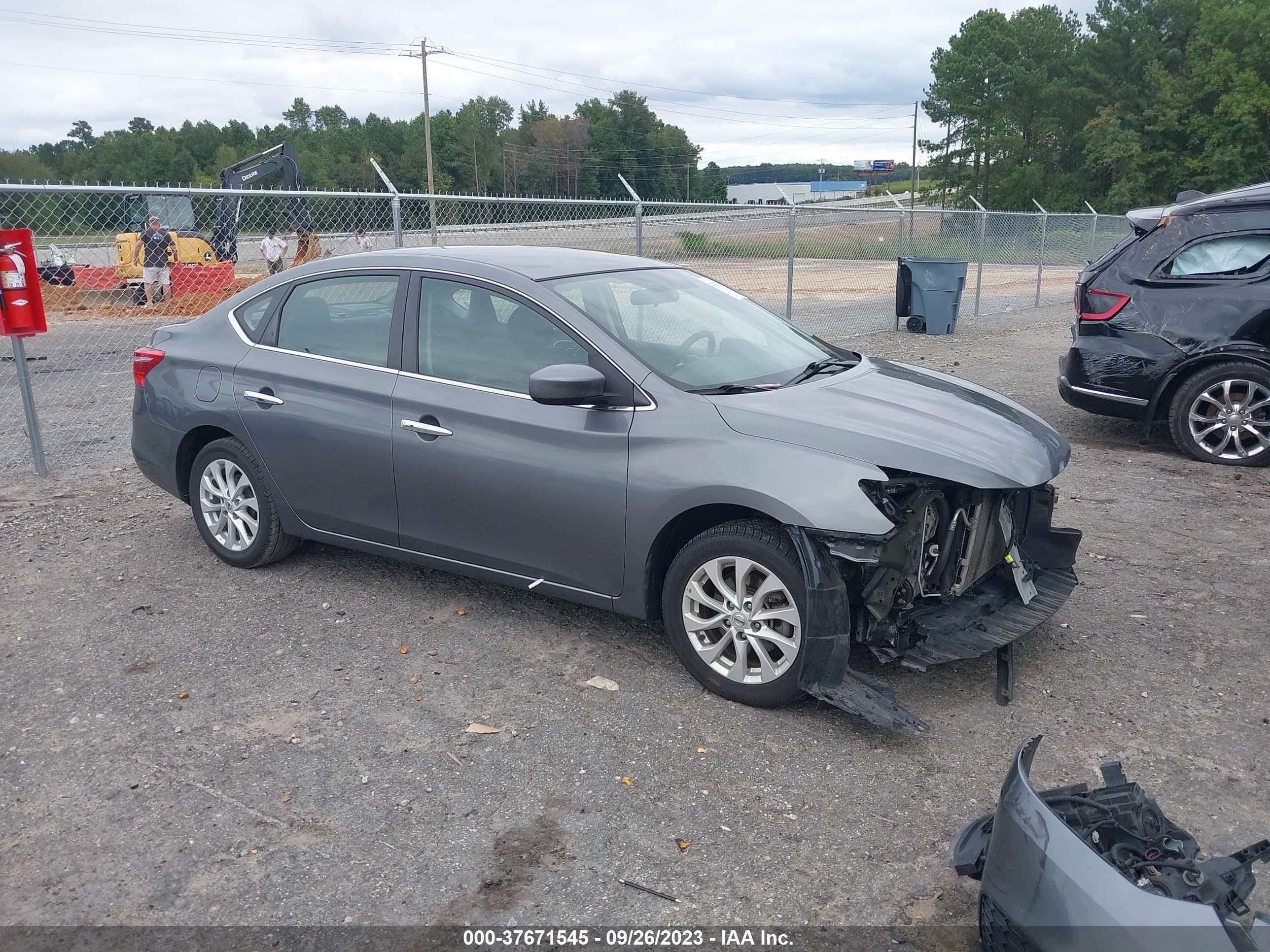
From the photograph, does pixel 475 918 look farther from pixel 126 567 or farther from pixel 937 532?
pixel 126 567

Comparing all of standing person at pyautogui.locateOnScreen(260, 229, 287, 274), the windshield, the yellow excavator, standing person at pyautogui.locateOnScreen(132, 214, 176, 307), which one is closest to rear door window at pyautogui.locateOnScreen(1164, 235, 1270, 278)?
the windshield

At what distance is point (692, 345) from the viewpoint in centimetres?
457

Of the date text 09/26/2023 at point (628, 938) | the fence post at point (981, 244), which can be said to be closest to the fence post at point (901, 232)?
the fence post at point (981, 244)

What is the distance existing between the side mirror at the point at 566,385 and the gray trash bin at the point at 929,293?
11706 mm

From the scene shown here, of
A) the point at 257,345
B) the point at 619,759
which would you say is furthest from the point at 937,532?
the point at 257,345

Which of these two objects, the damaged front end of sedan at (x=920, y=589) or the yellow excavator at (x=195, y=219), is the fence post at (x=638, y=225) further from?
the yellow excavator at (x=195, y=219)

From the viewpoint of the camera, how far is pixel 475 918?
282 cm

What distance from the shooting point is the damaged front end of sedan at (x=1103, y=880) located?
204 centimetres

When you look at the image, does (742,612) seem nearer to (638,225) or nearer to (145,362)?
(145,362)

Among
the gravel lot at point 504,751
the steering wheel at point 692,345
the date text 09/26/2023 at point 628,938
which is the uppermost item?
the steering wheel at point 692,345

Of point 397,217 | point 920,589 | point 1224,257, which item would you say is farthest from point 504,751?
point 1224,257

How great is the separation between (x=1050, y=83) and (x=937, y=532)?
7157 cm

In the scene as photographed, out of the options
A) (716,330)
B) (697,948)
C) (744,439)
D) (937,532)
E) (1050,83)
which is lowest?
(697,948)

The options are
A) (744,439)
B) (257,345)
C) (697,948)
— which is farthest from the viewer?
(257,345)
